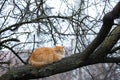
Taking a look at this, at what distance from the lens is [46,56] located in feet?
16.0

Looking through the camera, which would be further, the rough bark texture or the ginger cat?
the ginger cat

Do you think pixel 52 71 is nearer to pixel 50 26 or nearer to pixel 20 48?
pixel 50 26

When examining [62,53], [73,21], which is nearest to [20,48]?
[73,21]

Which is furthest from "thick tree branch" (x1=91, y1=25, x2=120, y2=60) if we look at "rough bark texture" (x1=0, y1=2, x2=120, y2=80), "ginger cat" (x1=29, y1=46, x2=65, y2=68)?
"ginger cat" (x1=29, y1=46, x2=65, y2=68)

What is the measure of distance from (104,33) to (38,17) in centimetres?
407

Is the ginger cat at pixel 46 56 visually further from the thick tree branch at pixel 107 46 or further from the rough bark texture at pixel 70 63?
the thick tree branch at pixel 107 46

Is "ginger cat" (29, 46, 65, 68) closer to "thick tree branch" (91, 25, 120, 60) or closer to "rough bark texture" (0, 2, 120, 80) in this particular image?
"rough bark texture" (0, 2, 120, 80)

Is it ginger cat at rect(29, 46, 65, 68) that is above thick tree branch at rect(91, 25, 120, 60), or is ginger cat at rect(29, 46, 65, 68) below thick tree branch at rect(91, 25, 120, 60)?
below

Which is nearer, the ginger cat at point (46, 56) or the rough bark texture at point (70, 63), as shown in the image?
the rough bark texture at point (70, 63)

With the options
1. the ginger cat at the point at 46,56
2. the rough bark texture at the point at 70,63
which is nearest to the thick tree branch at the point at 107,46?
the rough bark texture at the point at 70,63

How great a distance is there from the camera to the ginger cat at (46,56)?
4848 millimetres

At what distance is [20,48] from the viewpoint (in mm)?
9016

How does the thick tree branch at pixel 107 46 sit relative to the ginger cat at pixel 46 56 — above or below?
above

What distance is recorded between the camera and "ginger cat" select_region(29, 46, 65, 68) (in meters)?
4.85
